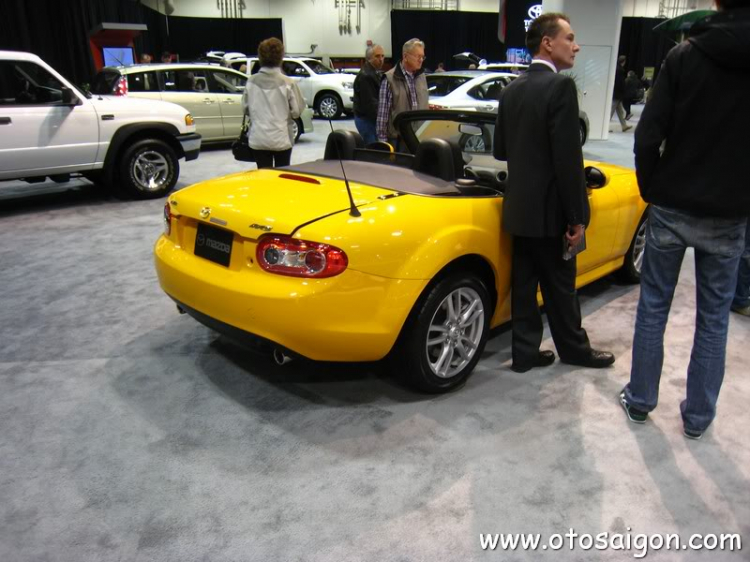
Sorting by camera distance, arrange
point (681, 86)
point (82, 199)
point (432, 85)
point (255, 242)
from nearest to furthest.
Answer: point (681, 86) < point (255, 242) < point (82, 199) < point (432, 85)

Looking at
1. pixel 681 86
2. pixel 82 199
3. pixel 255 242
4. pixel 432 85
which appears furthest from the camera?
pixel 432 85

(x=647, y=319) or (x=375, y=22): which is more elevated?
(x=375, y=22)

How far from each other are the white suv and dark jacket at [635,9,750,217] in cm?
1306

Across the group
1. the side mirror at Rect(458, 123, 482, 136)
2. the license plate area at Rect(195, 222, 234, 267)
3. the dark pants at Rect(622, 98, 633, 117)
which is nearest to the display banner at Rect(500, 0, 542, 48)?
the dark pants at Rect(622, 98, 633, 117)

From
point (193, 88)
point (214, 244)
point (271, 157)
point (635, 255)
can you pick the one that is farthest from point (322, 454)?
point (193, 88)

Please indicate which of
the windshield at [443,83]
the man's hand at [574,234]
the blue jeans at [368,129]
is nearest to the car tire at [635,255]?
the man's hand at [574,234]

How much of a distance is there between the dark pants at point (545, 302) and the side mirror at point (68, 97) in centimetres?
543

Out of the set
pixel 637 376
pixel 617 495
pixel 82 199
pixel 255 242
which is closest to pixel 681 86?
pixel 637 376

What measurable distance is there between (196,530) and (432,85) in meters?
11.1

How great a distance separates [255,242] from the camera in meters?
2.64

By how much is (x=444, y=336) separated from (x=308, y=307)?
2.45 ft

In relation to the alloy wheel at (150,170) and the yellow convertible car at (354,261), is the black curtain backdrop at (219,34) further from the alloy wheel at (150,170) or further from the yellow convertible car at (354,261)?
the yellow convertible car at (354,261)

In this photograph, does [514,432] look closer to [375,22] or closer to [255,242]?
[255,242]

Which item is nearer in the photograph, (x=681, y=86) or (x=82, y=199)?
(x=681, y=86)
